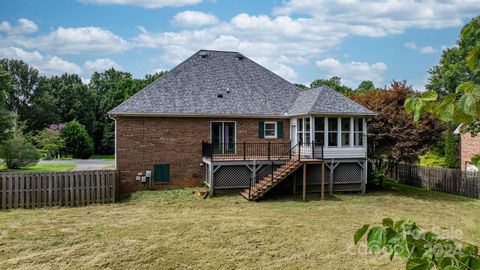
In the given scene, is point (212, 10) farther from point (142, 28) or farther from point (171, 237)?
point (171, 237)

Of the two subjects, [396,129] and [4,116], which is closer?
[396,129]

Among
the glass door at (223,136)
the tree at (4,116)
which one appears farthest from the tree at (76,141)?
the glass door at (223,136)

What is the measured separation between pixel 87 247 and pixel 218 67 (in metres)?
14.7

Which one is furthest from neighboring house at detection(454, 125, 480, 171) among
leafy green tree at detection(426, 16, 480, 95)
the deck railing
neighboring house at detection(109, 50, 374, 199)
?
leafy green tree at detection(426, 16, 480, 95)

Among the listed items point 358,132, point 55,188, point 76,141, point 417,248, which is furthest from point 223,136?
point 76,141

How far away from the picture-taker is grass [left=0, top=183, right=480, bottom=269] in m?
A: 8.86

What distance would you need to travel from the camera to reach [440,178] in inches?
797

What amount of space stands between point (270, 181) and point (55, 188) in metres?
9.32

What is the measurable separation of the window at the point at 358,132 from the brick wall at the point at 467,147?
7817 millimetres

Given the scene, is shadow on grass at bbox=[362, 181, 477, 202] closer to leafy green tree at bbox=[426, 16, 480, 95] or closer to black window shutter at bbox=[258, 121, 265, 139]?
black window shutter at bbox=[258, 121, 265, 139]

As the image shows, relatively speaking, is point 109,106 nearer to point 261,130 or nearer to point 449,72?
point 261,130

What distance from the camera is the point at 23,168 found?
28.0m

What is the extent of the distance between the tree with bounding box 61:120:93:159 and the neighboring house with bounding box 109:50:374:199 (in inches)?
957

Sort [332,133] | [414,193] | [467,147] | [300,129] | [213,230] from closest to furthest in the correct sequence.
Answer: [213,230], [332,133], [414,193], [300,129], [467,147]
